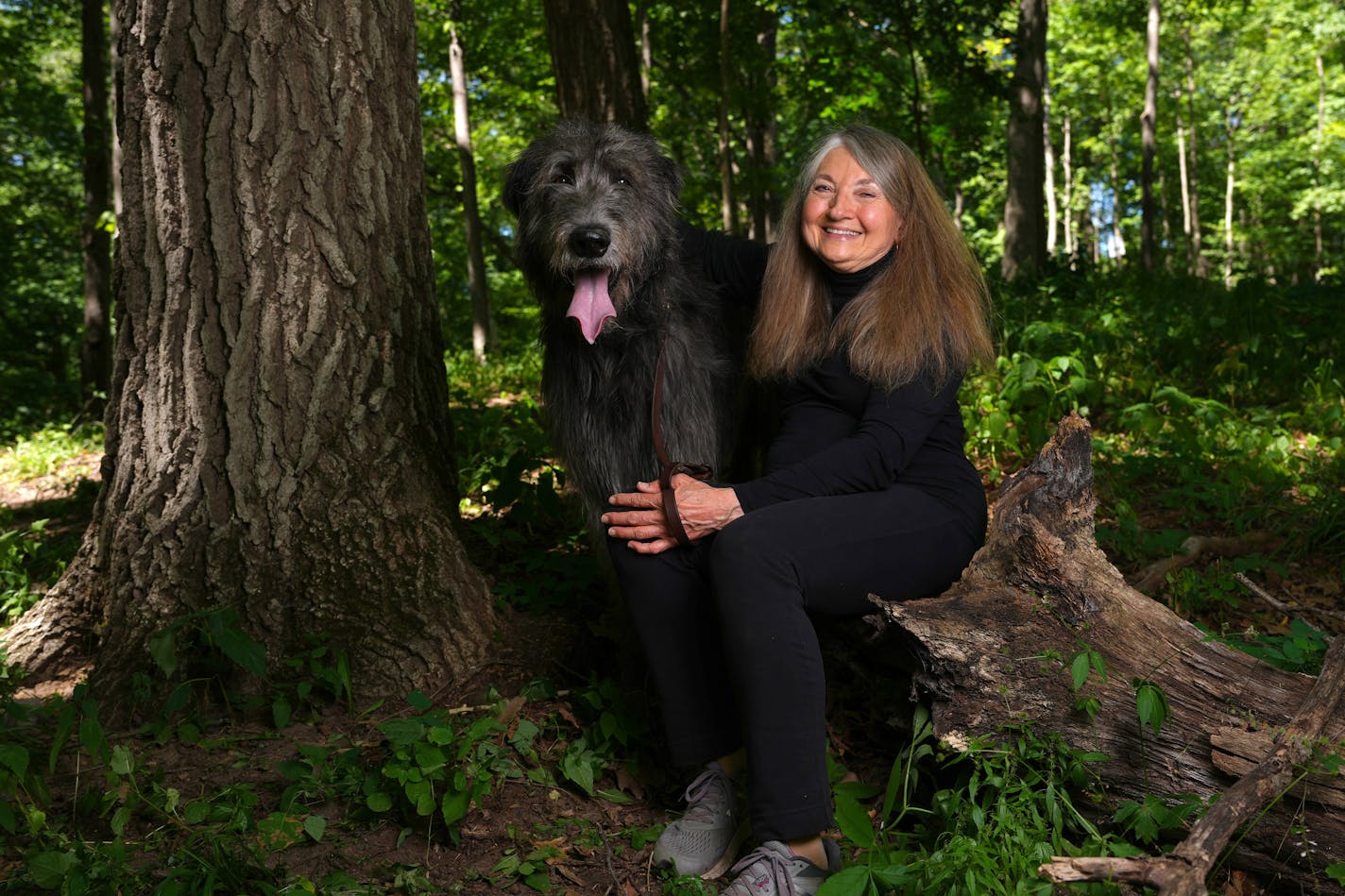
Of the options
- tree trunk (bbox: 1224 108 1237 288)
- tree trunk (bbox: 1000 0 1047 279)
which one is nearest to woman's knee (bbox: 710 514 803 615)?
tree trunk (bbox: 1000 0 1047 279)

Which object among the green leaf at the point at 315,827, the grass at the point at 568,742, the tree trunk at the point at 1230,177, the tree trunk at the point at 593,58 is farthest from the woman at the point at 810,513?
the tree trunk at the point at 1230,177

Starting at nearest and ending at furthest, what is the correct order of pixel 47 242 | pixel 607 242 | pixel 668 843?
pixel 668 843, pixel 607 242, pixel 47 242

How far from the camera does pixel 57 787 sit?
2.56 metres

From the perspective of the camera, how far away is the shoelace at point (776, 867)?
7.16ft

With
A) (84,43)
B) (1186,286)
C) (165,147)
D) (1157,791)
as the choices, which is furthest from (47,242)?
(1157,791)

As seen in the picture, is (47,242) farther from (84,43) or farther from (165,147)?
(165,147)

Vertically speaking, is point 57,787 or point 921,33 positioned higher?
point 921,33

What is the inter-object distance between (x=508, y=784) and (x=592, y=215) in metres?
1.69

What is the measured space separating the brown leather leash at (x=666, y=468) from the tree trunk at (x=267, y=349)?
949 millimetres

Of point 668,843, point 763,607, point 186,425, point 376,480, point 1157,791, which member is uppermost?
point 186,425

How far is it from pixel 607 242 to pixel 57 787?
2175mm

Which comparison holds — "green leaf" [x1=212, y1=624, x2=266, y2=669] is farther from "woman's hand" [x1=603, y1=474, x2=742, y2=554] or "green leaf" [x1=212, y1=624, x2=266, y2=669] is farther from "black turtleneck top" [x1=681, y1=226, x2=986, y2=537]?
"black turtleneck top" [x1=681, y1=226, x2=986, y2=537]

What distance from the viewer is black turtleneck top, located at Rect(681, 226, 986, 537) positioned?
2547 mm

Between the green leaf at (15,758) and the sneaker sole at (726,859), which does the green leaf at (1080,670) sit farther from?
the green leaf at (15,758)
